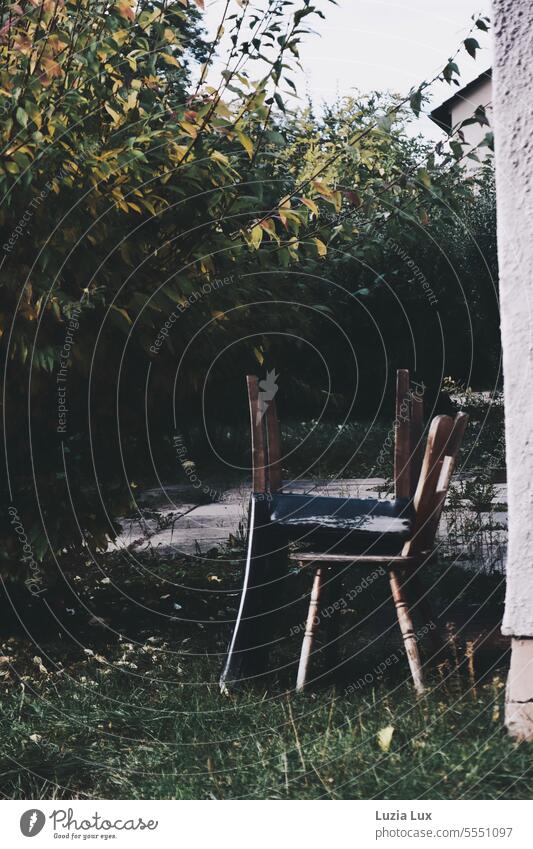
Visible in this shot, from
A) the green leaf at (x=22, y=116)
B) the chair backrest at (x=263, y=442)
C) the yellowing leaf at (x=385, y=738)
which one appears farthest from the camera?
the chair backrest at (x=263, y=442)

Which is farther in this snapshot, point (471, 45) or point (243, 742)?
point (471, 45)

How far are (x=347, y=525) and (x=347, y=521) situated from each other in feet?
0.07

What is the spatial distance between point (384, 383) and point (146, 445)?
16.7ft

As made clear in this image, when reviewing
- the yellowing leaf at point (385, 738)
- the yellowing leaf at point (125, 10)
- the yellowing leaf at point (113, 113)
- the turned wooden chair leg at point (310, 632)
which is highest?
the yellowing leaf at point (125, 10)

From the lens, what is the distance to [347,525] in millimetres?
3723

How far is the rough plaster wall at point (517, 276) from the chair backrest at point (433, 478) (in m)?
0.44

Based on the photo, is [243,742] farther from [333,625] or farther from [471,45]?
[471,45]

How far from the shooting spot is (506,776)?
2846 mm

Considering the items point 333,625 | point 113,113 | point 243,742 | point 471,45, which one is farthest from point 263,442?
point 471,45

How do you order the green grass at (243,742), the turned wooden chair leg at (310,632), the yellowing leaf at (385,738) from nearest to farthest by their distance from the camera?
the green grass at (243,742), the yellowing leaf at (385,738), the turned wooden chair leg at (310,632)

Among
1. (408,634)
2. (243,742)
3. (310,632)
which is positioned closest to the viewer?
(243,742)

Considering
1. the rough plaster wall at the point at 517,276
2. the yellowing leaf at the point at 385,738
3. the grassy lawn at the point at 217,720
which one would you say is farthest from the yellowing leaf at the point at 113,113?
the yellowing leaf at the point at 385,738

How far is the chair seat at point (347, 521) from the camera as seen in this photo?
3.65m

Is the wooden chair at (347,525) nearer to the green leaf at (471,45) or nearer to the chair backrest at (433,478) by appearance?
the chair backrest at (433,478)
